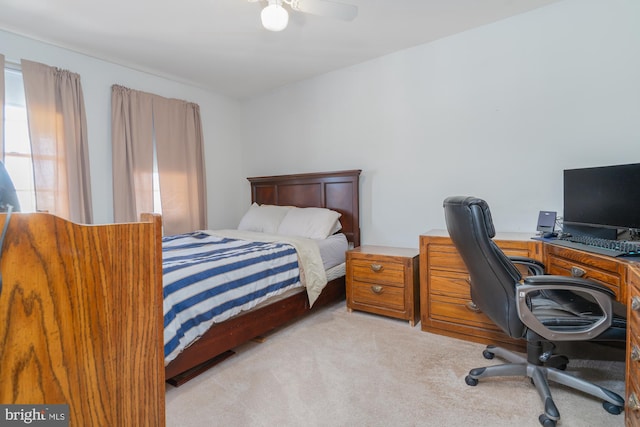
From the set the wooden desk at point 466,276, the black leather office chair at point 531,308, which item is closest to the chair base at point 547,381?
the black leather office chair at point 531,308

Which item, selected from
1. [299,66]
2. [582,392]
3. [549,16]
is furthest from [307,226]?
[549,16]

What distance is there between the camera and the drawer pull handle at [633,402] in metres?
1.12

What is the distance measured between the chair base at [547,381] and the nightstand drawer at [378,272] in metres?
0.92

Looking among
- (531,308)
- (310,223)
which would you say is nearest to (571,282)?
(531,308)

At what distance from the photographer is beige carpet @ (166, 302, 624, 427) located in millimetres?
1485

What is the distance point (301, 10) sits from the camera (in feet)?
6.32

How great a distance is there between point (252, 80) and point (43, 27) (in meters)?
1.86

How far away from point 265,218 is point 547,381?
2.77m

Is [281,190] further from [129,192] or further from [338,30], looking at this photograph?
[338,30]

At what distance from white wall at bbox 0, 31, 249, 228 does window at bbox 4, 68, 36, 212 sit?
22cm

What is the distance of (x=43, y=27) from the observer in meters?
2.48

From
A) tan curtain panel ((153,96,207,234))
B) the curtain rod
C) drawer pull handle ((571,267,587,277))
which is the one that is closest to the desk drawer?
drawer pull handle ((571,267,587,277))

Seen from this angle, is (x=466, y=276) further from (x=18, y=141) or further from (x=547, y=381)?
(x=18, y=141)

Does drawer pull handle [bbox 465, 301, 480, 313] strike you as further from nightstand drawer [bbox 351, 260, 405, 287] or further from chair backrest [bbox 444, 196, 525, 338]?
chair backrest [bbox 444, 196, 525, 338]
